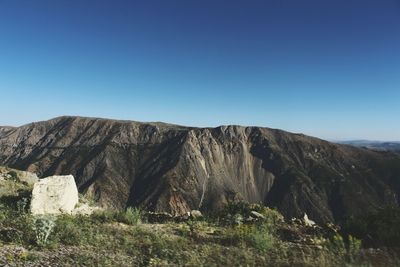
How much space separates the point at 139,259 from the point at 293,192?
15674 centimetres

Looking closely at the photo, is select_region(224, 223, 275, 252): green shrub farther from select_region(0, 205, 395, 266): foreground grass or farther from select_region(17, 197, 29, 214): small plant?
select_region(17, 197, 29, 214): small plant

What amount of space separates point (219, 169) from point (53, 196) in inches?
6336

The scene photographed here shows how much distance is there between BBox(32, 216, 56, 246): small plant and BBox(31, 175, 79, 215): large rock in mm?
3163

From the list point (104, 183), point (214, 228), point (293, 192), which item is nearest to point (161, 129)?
point (104, 183)

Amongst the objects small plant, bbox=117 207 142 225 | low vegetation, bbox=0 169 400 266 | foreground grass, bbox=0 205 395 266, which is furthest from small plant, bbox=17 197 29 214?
small plant, bbox=117 207 142 225

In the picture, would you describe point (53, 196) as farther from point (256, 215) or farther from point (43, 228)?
point (256, 215)

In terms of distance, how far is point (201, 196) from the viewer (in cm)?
15175

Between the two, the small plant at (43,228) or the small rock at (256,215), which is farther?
the small rock at (256,215)

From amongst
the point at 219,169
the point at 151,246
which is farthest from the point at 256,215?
the point at 219,169

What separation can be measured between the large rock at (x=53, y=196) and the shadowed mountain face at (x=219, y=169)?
126255mm

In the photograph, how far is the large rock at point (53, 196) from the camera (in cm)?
1331

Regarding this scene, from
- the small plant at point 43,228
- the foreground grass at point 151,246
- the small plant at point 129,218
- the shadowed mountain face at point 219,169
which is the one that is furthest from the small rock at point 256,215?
the shadowed mountain face at point 219,169

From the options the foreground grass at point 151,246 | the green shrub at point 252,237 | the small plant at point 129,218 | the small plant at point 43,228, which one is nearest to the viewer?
the foreground grass at point 151,246

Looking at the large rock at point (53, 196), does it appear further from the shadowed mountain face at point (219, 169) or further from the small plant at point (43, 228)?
the shadowed mountain face at point (219, 169)
